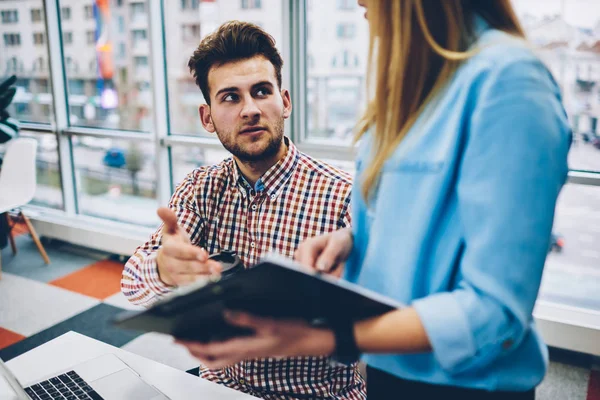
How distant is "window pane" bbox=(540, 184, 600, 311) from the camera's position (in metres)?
2.71

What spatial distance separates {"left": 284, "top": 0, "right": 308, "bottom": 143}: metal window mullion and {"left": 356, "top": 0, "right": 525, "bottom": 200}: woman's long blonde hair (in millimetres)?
2630

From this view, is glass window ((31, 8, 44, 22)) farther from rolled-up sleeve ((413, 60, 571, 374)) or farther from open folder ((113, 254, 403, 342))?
rolled-up sleeve ((413, 60, 571, 374))

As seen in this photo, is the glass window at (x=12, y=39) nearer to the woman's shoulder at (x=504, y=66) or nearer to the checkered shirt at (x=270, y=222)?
the checkered shirt at (x=270, y=222)

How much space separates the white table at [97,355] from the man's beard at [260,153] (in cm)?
61

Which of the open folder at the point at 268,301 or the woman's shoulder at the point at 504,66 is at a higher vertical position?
the woman's shoulder at the point at 504,66

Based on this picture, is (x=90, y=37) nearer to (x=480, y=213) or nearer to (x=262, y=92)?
(x=262, y=92)

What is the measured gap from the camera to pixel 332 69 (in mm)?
3238

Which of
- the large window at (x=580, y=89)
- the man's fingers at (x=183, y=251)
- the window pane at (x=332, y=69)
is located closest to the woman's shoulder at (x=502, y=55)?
the man's fingers at (x=183, y=251)

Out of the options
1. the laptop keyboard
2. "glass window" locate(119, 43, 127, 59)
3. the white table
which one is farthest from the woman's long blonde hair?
"glass window" locate(119, 43, 127, 59)

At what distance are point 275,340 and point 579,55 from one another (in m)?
2.69

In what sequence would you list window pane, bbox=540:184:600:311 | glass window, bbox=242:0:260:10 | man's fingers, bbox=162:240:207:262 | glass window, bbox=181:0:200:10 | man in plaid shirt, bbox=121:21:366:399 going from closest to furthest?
man's fingers, bbox=162:240:207:262
man in plaid shirt, bbox=121:21:366:399
window pane, bbox=540:184:600:311
glass window, bbox=242:0:260:10
glass window, bbox=181:0:200:10

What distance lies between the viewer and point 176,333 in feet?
2.11

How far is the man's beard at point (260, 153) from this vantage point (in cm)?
141

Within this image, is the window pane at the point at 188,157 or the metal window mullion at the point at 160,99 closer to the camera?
the metal window mullion at the point at 160,99
